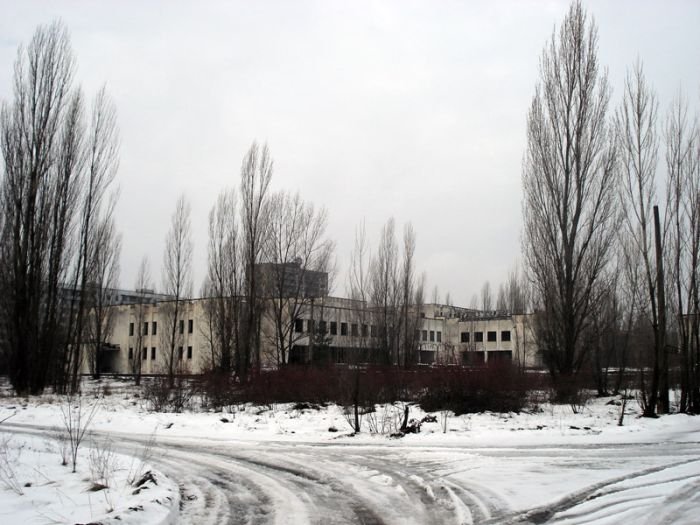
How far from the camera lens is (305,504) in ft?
23.2

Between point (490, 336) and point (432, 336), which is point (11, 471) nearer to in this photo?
point (490, 336)

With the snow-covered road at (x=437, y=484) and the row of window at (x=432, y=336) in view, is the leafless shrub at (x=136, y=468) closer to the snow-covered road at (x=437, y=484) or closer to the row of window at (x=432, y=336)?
the snow-covered road at (x=437, y=484)

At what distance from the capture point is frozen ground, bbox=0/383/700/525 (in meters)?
6.38

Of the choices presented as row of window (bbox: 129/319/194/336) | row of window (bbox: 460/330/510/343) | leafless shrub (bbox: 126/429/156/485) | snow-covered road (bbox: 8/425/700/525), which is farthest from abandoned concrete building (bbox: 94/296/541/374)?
leafless shrub (bbox: 126/429/156/485)

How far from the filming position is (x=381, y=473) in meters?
9.08

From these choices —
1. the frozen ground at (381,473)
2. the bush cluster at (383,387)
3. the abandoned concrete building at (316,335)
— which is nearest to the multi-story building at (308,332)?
the abandoned concrete building at (316,335)

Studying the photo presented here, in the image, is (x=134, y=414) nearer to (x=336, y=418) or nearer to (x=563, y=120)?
(x=336, y=418)

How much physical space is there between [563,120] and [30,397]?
24.5m

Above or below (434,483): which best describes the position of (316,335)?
above

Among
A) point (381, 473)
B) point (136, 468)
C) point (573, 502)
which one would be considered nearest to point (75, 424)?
point (136, 468)

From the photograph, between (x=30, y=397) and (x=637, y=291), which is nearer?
(x=30, y=397)

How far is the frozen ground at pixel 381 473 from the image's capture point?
6.38 meters

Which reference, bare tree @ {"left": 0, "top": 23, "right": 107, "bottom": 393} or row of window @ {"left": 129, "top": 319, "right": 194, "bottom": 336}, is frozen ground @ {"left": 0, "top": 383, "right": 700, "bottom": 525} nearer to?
bare tree @ {"left": 0, "top": 23, "right": 107, "bottom": 393}

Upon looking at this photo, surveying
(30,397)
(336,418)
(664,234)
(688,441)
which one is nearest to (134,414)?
(336,418)
